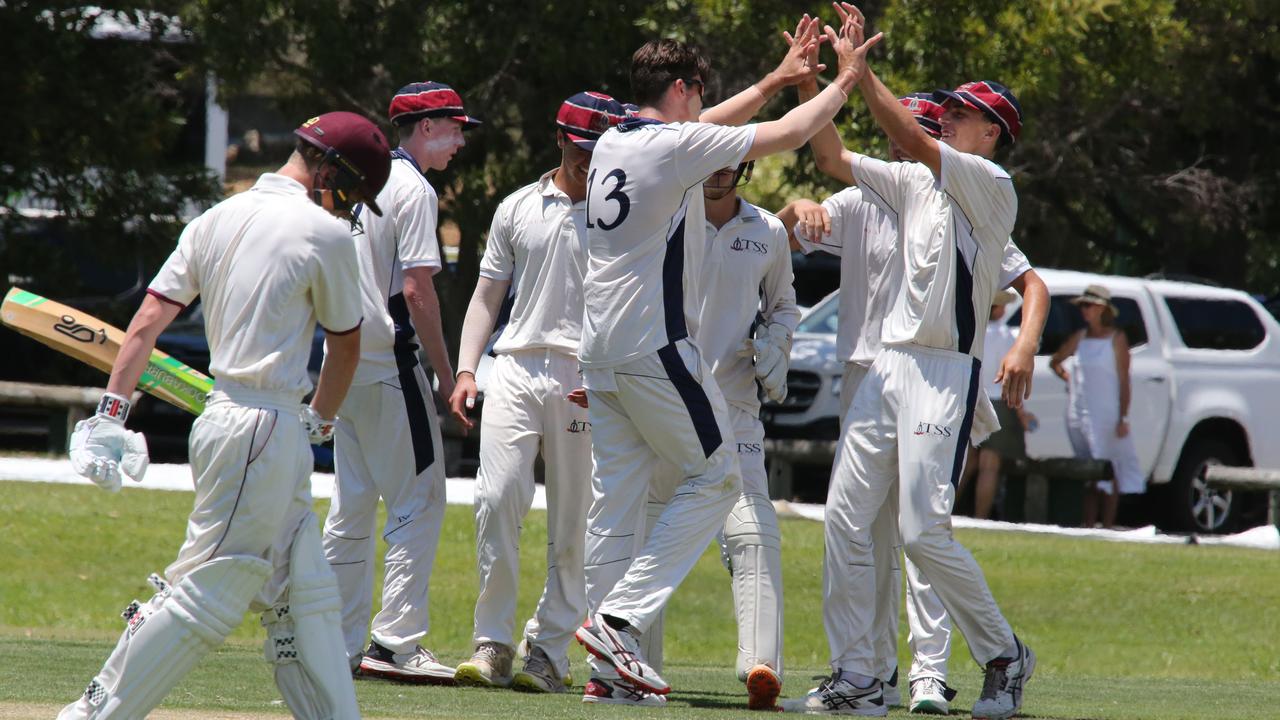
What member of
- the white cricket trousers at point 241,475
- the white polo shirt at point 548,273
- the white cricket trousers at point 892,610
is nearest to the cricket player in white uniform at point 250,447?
the white cricket trousers at point 241,475

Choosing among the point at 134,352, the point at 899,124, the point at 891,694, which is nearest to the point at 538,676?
the point at 891,694

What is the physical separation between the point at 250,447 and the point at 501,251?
2930 millimetres

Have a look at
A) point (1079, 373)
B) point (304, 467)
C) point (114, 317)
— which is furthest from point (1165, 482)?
point (304, 467)

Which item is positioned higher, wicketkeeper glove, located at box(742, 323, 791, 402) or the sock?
wicketkeeper glove, located at box(742, 323, 791, 402)

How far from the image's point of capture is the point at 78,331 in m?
6.81

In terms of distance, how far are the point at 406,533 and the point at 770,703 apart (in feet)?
6.02

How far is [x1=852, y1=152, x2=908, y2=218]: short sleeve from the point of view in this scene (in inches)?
296

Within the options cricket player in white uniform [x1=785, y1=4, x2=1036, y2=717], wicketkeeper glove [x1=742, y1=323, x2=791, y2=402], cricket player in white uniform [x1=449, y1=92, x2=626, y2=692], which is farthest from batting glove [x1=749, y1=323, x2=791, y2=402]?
cricket player in white uniform [x1=449, y1=92, x2=626, y2=692]

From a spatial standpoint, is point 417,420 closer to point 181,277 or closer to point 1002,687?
point 181,277

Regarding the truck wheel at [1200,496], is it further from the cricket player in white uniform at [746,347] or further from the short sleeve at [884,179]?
the short sleeve at [884,179]

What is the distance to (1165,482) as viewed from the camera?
1667 cm

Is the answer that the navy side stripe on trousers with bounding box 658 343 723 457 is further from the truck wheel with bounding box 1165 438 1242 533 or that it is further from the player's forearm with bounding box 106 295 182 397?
the truck wheel with bounding box 1165 438 1242 533

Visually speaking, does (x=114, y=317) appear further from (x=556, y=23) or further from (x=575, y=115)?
(x=575, y=115)

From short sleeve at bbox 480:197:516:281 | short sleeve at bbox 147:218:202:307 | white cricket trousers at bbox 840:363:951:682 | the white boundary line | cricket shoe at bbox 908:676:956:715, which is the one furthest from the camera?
the white boundary line
